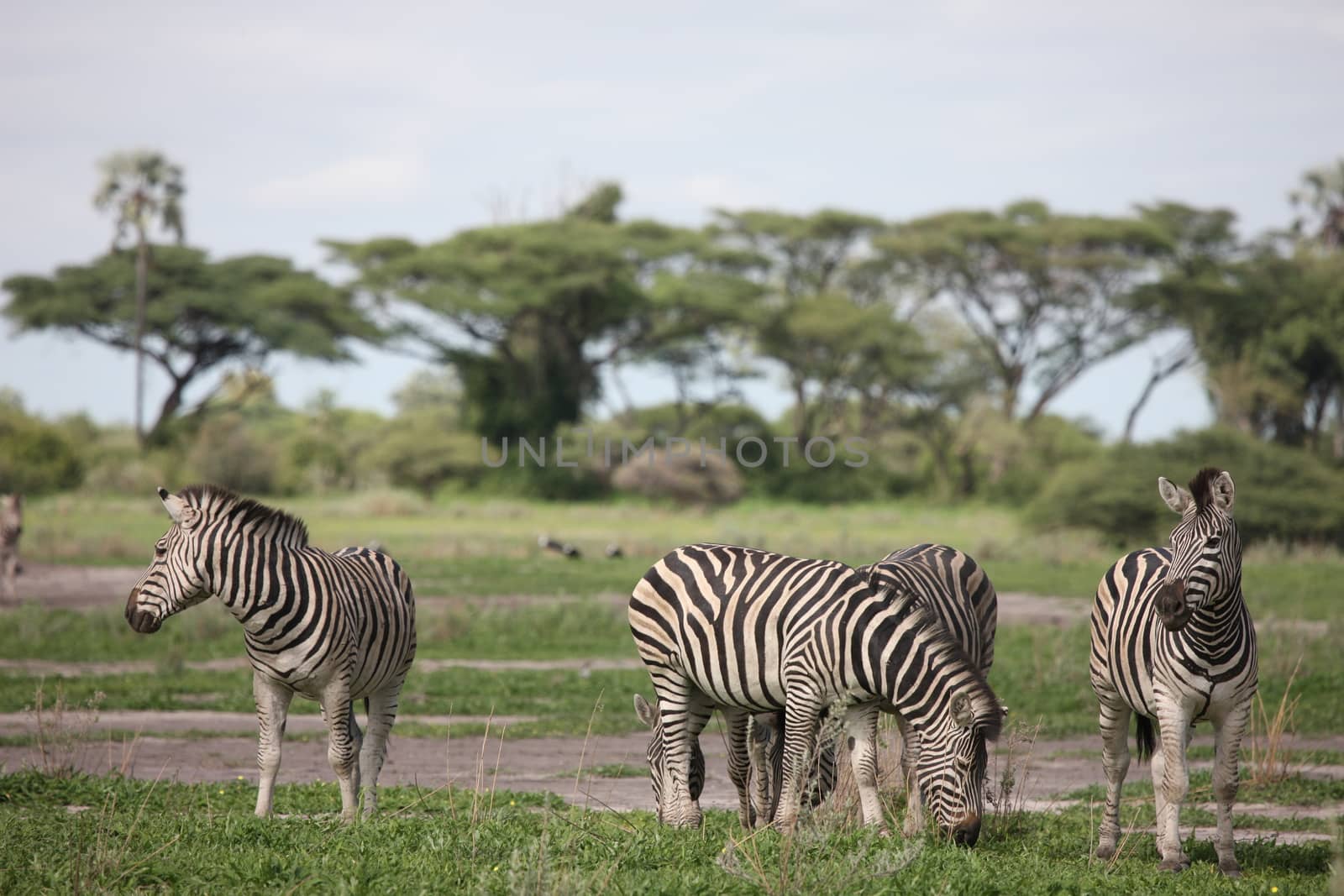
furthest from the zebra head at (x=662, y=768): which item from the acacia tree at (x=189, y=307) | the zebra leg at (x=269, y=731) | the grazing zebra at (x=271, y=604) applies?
the acacia tree at (x=189, y=307)

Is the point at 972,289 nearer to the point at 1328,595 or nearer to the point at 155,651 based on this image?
the point at 1328,595

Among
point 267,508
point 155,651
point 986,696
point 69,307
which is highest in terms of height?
point 69,307

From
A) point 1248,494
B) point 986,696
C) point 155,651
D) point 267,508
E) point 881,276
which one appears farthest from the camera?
point 881,276

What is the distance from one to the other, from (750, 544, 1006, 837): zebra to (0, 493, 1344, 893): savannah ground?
24 centimetres

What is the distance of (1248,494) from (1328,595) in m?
10.6

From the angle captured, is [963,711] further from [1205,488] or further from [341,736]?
[341,736]

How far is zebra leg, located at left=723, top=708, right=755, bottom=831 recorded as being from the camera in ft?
26.3

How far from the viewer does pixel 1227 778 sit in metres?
7.22

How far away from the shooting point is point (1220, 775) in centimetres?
724

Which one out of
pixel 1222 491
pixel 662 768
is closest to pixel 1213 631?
pixel 1222 491

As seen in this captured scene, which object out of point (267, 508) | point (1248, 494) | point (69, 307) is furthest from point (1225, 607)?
point (69, 307)

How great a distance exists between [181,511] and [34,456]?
4122 centimetres

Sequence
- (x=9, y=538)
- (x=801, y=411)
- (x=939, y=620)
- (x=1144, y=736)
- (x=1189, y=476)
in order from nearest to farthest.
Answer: (x=939, y=620) → (x=1144, y=736) → (x=9, y=538) → (x=1189, y=476) → (x=801, y=411)

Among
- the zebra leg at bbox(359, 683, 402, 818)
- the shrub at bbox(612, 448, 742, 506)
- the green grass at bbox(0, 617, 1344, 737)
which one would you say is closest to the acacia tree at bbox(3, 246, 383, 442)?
the shrub at bbox(612, 448, 742, 506)
